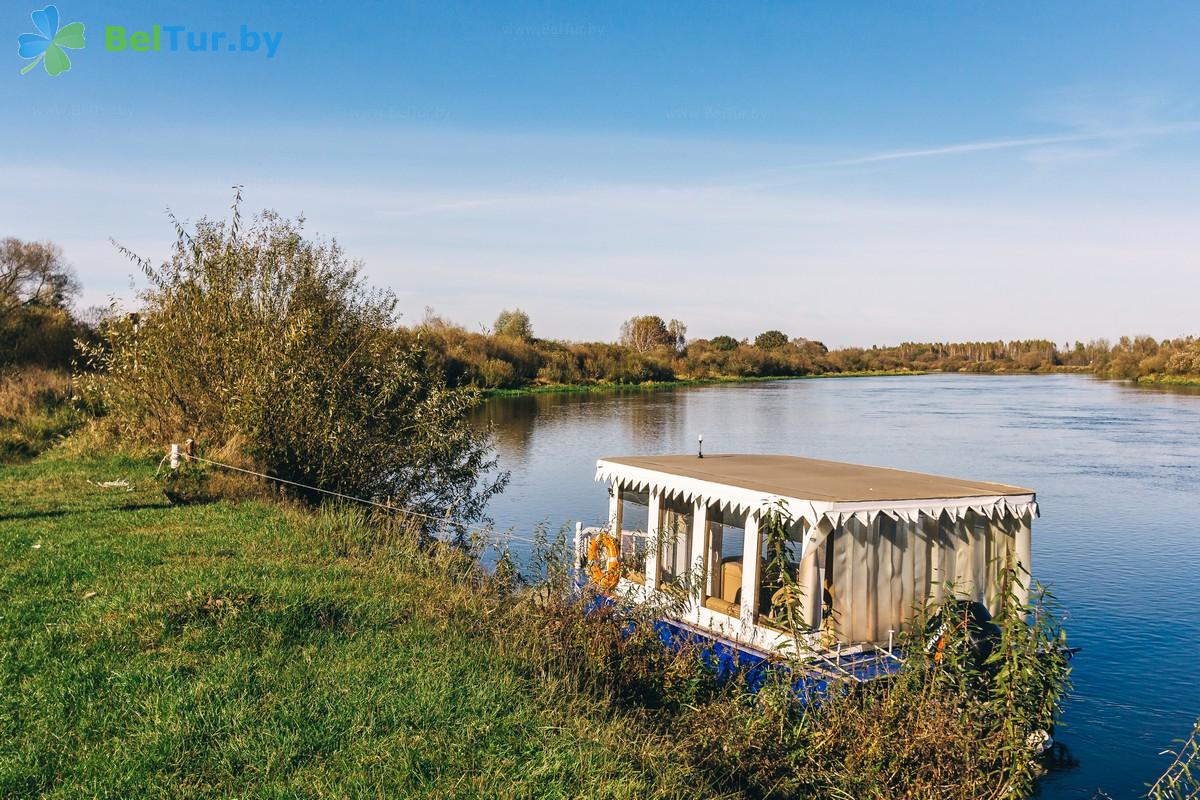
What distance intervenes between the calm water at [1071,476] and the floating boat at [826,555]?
2.52 m

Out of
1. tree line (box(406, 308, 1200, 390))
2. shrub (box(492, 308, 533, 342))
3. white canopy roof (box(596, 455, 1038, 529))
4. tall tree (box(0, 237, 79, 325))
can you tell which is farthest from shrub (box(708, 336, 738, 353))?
white canopy roof (box(596, 455, 1038, 529))

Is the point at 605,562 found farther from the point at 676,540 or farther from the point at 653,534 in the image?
the point at 676,540

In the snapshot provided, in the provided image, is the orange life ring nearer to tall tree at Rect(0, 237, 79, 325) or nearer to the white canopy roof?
the white canopy roof

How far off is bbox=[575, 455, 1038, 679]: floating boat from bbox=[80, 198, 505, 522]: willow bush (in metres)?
5.92

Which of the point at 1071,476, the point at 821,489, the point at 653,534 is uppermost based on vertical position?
the point at 821,489

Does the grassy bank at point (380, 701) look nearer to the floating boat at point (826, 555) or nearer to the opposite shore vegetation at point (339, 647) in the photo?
the opposite shore vegetation at point (339, 647)

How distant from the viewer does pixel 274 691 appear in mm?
5695

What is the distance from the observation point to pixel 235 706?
17.7 ft

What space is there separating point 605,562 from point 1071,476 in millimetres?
21463

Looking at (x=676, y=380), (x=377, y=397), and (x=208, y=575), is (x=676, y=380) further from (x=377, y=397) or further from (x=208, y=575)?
(x=208, y=575)

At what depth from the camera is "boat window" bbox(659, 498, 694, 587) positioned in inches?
423

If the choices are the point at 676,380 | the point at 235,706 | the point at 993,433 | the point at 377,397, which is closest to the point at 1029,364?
the point at 676,380

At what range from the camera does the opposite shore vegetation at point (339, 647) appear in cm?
502

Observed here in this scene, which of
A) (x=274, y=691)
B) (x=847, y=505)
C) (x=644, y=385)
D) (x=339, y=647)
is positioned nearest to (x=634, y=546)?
(x=847, y=505)
